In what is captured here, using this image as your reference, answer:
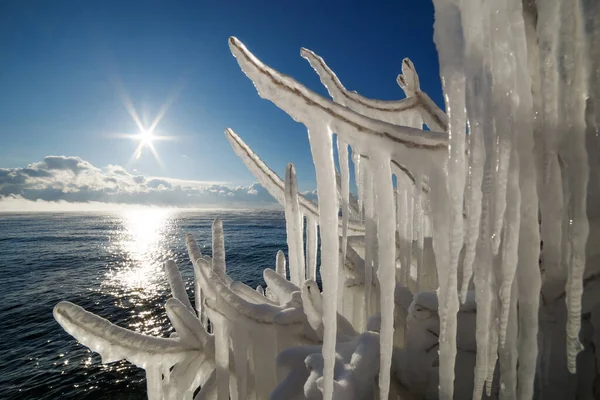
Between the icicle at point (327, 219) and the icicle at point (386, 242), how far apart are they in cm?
20

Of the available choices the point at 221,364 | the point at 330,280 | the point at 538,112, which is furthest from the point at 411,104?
the point at 221,364

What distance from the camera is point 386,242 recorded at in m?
1.34

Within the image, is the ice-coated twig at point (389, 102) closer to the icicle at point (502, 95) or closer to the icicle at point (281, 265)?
the icicle at point (502, 95)

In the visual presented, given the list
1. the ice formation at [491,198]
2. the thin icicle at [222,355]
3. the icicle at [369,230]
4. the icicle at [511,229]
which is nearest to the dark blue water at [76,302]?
the thin icicle at [222,355]

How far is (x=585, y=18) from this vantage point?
1.18 meters

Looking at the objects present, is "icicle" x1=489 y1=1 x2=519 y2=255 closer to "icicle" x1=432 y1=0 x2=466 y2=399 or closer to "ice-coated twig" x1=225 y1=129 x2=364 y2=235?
"icicle" x1=432 y1=0 x2=466 y2=399

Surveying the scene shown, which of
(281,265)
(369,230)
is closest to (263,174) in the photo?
(369,230)

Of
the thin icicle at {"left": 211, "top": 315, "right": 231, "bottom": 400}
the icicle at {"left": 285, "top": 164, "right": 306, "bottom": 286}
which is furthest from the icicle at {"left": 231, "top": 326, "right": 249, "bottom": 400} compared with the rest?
the icicle at {"left": 285, "top": 164, "right": 306, "bottom": 286}

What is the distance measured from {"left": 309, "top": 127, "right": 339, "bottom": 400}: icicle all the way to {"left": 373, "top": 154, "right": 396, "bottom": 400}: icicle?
0.65ft

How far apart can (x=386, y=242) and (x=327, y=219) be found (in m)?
0.28

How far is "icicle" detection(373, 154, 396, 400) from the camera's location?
1319 mm

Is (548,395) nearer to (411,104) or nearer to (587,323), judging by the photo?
(587,323)

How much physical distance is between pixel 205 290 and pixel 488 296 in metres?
2.15

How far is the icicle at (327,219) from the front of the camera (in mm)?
1275
